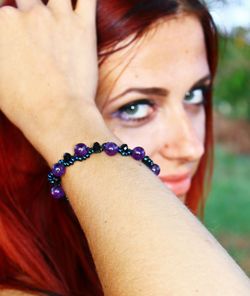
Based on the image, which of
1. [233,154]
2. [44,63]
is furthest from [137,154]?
[233,154]

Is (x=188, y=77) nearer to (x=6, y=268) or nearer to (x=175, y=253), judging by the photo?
(x=6, y=268)

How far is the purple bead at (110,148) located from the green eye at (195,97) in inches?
33.9

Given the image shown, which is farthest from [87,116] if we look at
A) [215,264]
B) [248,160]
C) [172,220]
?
[248,160]

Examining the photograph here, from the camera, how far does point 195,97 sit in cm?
214

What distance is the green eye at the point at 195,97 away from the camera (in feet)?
6.87

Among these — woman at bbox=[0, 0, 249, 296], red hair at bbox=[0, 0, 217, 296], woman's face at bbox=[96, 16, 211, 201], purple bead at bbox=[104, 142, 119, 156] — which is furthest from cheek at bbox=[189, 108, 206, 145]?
purple bead at bbox=[104, 142, 119, 156]

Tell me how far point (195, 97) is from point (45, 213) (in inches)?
28.0

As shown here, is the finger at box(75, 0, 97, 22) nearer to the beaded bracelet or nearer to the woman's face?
the woman's face

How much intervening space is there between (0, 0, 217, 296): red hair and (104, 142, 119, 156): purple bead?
0.50 meters

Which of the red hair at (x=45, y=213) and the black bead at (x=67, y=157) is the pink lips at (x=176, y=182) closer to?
the red hair at (x=45, y=213)

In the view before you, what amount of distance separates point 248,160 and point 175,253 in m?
9.61

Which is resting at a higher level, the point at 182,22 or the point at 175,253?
the point at 182,22

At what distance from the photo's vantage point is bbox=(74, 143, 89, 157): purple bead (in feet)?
4.03

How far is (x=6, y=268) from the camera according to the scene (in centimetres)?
157
